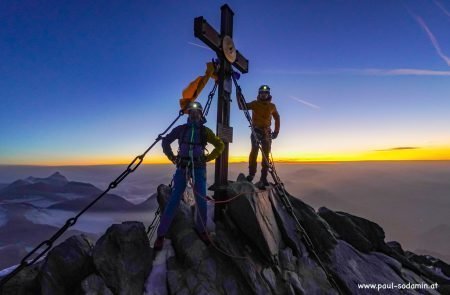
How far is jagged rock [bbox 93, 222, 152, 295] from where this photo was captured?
5570 mm

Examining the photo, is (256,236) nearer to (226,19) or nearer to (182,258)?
(182,258)

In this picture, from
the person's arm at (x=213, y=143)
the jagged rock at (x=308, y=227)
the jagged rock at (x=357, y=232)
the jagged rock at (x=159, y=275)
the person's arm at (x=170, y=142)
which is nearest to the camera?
the jagged rock at (x=159, y=275)

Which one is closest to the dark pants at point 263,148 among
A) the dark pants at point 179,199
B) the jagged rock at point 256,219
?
the jagged rock at point 256,219

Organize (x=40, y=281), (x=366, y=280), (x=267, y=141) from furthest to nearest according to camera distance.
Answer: (x=267, y=141) < (x=366, y=280) < (x=40, y=281)

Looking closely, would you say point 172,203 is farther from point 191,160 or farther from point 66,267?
point 66,267

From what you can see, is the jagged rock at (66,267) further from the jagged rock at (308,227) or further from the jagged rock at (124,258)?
the jagged rock at (308,227)

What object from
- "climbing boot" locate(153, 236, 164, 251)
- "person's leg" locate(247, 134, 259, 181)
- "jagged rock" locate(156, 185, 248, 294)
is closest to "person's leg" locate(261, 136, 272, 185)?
"person's leg" locate(247, 134, 259, 181)

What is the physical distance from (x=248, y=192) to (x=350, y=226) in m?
6.13

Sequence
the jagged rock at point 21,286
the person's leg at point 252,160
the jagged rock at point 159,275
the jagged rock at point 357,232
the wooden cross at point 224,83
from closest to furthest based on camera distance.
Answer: the jagged rock at point 21,286
the jagged rock at point 159,275
the wooden cross at point 224,83
the person's leg at point 252,160
the jagged rock at point 357,232

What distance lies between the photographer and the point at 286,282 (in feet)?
21.6

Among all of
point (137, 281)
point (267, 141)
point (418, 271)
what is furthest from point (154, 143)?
point (418, 271)

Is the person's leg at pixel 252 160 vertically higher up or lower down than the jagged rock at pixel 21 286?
higher up

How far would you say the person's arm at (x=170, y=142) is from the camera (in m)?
6.96

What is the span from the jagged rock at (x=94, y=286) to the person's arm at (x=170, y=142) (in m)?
→ 3.06
